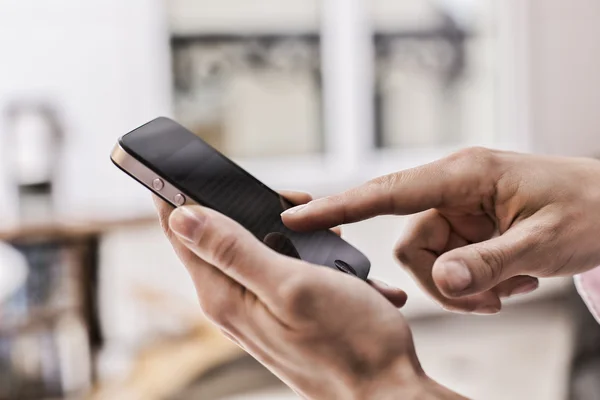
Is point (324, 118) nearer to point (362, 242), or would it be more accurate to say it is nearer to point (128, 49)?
point (362, 242)

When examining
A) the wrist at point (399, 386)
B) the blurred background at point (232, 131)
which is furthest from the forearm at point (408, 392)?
the blurred background at point (232, 131)

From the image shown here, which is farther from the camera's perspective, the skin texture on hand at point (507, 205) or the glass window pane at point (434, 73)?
the glass window pane at point (434, 73)

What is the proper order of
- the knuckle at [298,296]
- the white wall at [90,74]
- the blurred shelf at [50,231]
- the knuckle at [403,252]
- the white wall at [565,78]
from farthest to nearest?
1. the white wall at [565,78]
2. the white wall at [90,74]
3. the blurred shelf at [50,231]
4. the knuckle at [403,252]
5. the knuckle at [298,296]

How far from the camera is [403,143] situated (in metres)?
2.30

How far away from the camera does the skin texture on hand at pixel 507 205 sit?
1.67ft

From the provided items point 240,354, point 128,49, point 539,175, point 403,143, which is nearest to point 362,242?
point 403,143

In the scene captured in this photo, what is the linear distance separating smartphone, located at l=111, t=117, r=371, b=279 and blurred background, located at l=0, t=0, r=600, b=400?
0.90m

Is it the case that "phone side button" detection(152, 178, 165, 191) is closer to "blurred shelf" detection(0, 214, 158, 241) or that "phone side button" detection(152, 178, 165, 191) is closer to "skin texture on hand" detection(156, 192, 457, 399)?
"skin texture on hand" detection(156, 192, 457, 399)

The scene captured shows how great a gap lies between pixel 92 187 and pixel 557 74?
156cm

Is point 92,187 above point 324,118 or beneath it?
beneath

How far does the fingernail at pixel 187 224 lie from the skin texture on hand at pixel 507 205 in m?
0.11

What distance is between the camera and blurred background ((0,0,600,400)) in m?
1.58

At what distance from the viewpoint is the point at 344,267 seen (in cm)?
52

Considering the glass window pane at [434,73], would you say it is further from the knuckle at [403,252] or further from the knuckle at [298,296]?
the knuckle at [298,296]
